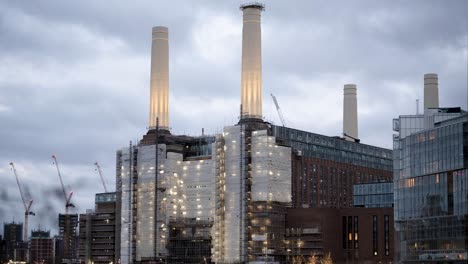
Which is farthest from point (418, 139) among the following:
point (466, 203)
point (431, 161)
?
point (466, 203)

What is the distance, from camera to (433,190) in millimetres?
169375

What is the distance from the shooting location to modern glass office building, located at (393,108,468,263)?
162 metres

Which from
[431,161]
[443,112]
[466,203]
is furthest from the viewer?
[443,112]

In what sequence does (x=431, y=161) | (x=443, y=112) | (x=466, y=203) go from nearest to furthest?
(x=466, y=203) < (x=431, y=161) < (x=443, y=112)

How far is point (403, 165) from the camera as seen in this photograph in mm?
180500

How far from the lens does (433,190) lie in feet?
556

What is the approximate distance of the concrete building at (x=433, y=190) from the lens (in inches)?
6353

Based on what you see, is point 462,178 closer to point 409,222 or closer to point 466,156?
point 466,156

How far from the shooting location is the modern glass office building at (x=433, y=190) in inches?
6358

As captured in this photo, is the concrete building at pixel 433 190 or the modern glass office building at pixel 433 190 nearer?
the concrete building at pixel 433 190

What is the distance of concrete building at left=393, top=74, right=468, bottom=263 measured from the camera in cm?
16138

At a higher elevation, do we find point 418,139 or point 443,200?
point 418,139

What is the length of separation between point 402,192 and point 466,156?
21.8m

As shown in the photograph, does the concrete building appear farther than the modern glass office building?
No
